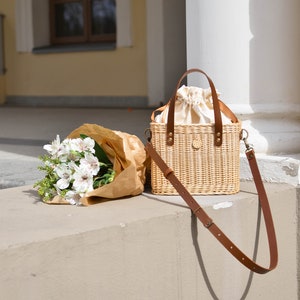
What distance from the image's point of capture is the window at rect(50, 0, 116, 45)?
33.9 ft

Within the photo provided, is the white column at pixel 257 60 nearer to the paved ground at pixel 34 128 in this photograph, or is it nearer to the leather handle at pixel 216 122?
the leather handle at pixel 216 122

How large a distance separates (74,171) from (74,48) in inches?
317

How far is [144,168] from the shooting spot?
106 inches

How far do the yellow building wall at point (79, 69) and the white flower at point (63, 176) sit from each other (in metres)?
7.16

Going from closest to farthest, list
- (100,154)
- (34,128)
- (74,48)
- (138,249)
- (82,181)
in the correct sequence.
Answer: (138,249)
(82,181)
(100,154)
(34,128)
(74,48)

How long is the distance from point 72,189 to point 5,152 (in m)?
2.28

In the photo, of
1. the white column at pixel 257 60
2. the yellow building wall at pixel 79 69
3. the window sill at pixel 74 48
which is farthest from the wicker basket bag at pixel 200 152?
the window sill at pixel 74 48

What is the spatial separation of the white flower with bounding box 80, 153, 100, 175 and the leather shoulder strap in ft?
0.71

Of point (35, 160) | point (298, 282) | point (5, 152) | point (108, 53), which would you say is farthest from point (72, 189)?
point (108, 53)

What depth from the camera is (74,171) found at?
8.14 ft

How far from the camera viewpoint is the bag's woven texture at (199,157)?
2553mm

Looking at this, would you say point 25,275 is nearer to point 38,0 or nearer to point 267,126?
point 267,126

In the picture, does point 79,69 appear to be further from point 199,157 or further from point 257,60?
point 199,157

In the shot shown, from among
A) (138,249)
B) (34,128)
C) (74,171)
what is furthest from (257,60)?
(34,128)
